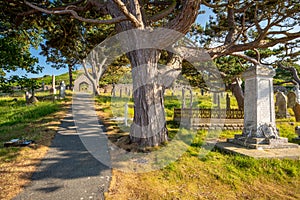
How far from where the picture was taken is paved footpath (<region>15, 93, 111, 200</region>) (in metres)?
3.25

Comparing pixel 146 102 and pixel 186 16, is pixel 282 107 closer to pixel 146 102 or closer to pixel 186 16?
pixel 186 16

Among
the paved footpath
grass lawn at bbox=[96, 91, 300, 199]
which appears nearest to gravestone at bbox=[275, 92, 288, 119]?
grass lawn at bbox=[96, 91, 300, 199]

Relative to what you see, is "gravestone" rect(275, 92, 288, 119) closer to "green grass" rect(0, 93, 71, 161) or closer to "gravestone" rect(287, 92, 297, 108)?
"gravestone" rect(287, 92, 297, 108)

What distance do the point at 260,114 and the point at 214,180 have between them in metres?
3.68

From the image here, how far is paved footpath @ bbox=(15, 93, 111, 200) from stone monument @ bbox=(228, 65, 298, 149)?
4.77m

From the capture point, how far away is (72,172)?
13.2ft

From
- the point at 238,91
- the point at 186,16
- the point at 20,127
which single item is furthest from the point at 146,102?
the point at 238,91

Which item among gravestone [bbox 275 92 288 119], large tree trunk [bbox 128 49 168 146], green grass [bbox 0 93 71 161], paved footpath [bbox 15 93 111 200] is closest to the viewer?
paved footpath [bbox 15 93 111 200]

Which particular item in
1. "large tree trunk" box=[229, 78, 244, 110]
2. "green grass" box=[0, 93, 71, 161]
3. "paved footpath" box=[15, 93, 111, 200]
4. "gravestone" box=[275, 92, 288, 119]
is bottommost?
"paved footpath" box=[15, 93, 111, 200]

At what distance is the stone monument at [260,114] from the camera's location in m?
6.09

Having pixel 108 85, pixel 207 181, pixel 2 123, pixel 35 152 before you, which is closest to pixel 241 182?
pixel 207 181

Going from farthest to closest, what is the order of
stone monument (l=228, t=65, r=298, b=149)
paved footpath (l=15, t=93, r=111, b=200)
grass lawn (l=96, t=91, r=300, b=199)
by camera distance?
stone monument (l=228, t=65, r=298, b=149) < grass lawn (l=96, t=91, r=300, b=199) < paved footpath (l=15, t=93, r=111, b=200)

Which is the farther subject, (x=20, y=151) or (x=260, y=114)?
(x=260, y=114)

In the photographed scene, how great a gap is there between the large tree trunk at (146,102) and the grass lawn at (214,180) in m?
1.09
